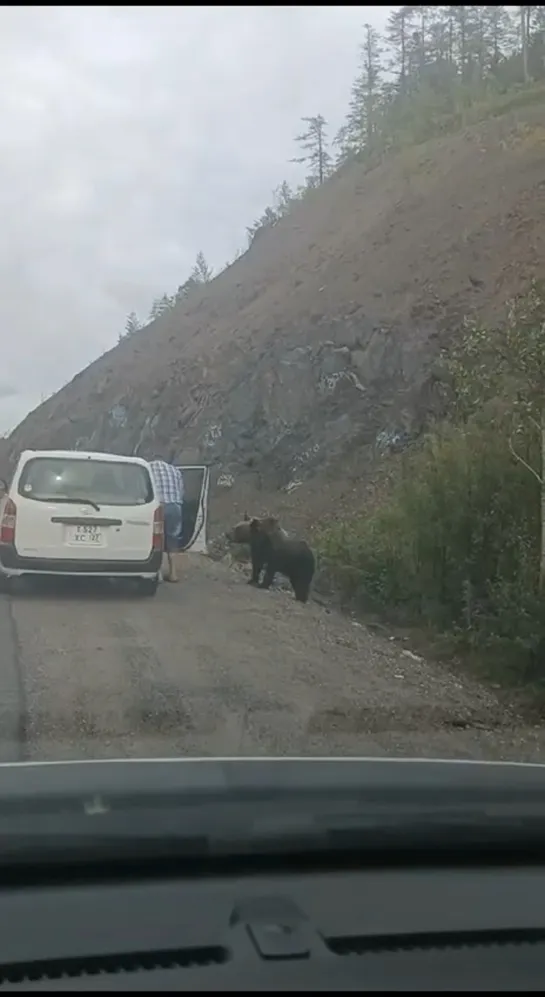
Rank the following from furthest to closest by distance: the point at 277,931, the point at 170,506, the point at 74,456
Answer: the point at 170,506 < the point at 74,456 < the point at 277,931

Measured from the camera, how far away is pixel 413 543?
11773 millimetres

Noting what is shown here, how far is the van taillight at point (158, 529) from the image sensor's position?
11344 mm

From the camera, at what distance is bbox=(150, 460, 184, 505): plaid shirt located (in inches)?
481

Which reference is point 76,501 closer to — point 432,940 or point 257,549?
point 257,549

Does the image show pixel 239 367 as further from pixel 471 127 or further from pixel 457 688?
pixel 457 688

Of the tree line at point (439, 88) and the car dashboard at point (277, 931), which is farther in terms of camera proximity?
the tree line at point (439, 88)

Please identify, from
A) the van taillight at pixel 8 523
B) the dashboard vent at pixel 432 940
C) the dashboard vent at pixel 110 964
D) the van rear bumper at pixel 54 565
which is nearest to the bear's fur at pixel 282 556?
the van rear bumper at pixel 54 565

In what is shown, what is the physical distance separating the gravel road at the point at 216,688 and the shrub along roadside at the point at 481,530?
0.62 metres

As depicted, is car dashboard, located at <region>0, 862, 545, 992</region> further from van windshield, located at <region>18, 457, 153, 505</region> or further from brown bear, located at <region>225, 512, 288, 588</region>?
brown bear, located at <region>225, 512, 288, 588</region>

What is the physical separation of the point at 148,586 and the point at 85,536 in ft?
3.05

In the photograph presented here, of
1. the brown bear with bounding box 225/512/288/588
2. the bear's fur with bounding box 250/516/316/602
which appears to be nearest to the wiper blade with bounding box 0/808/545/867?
the bear's fur with bounding box 250/516/316/602

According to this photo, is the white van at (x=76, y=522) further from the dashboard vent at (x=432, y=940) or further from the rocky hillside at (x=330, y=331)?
the dashboard vent at (x=432, y=940)

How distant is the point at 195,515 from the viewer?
13.5 metres

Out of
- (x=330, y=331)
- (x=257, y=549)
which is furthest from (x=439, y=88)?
(x=257, y=549)
